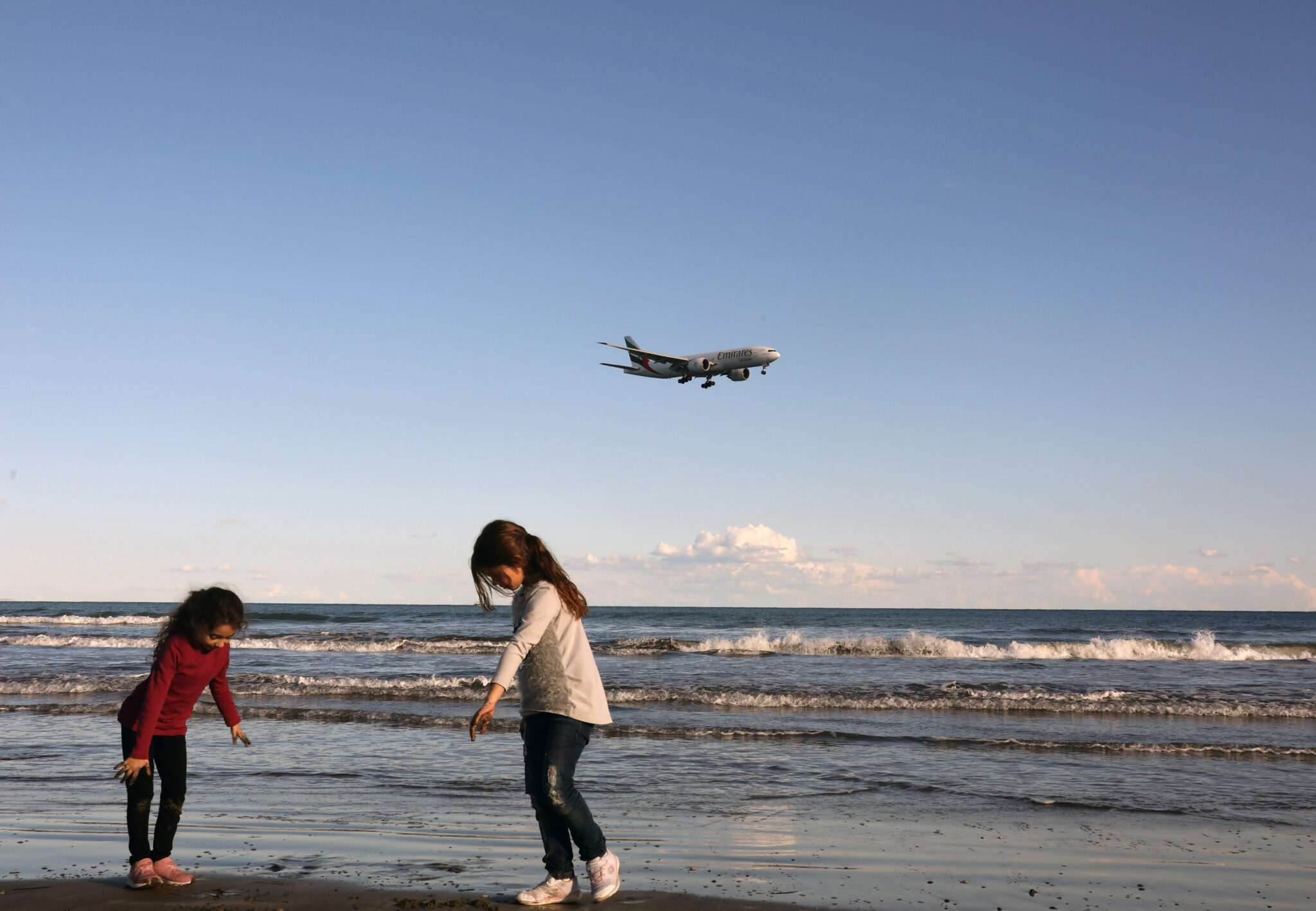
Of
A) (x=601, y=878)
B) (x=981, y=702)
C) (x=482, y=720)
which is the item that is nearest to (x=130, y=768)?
(x=482, y=720)

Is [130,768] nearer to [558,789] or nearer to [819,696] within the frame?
[558,789]

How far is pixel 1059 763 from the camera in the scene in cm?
898

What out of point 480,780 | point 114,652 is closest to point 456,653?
point 114,652

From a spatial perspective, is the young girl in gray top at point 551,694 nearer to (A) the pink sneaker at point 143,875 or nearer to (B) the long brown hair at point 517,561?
(B) the long brown hair at point 517,561

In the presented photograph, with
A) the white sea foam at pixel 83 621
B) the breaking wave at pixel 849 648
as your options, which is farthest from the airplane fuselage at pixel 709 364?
the white sea foam at pixel 83 621

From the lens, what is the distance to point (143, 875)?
448 centimetres


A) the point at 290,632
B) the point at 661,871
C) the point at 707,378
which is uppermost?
the point at 707,378

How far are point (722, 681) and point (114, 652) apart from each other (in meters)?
18.4

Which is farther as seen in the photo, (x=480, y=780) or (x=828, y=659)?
(x=828, y=659)

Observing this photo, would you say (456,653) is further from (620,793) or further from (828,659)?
(620,793)

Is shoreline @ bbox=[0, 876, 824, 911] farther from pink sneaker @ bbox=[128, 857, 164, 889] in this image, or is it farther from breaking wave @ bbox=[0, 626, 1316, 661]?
breaking wave @ bbox=[0, 626, 1316, 661]

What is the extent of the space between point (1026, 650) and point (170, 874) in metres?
26.8

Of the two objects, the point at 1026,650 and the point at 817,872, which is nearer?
the point at 817,872

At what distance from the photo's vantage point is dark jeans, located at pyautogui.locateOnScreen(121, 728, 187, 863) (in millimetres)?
4535
